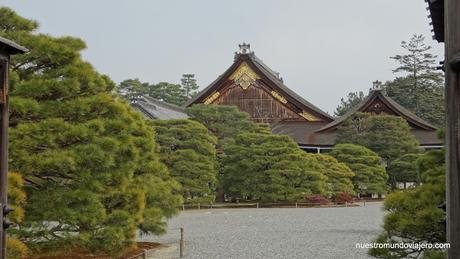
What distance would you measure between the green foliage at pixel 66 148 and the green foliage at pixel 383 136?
2017 cm

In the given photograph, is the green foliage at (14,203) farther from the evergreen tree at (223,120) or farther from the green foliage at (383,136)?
the green foliage at (383,136)

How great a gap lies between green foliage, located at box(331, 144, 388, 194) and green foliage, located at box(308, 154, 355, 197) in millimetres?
606

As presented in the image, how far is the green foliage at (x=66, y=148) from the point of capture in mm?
7281

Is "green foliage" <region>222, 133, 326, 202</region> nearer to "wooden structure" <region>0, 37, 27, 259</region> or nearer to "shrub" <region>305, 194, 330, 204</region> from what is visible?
"shrub" <region>305, 194, 330, 204</region>

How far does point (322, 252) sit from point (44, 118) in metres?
5.34

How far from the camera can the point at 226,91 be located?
102 ft

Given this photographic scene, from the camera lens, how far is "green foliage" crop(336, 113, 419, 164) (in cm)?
2655

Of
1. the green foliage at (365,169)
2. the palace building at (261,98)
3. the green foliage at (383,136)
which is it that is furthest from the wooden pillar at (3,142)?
the palace building at (261,98)

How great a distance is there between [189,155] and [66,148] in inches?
496

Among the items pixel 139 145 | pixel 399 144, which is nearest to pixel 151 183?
pixel 139 145

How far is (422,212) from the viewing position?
5371 millimetres

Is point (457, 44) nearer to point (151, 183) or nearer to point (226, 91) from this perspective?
point (151, 183)

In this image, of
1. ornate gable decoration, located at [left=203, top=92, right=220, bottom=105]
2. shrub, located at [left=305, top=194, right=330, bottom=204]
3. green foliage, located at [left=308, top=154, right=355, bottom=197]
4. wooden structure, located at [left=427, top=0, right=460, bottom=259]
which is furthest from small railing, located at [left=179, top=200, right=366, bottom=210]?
wooden structure, located at [left=427, top=0, right=460, bottom=259]

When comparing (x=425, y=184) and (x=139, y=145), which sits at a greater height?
(x=139, y=145)
